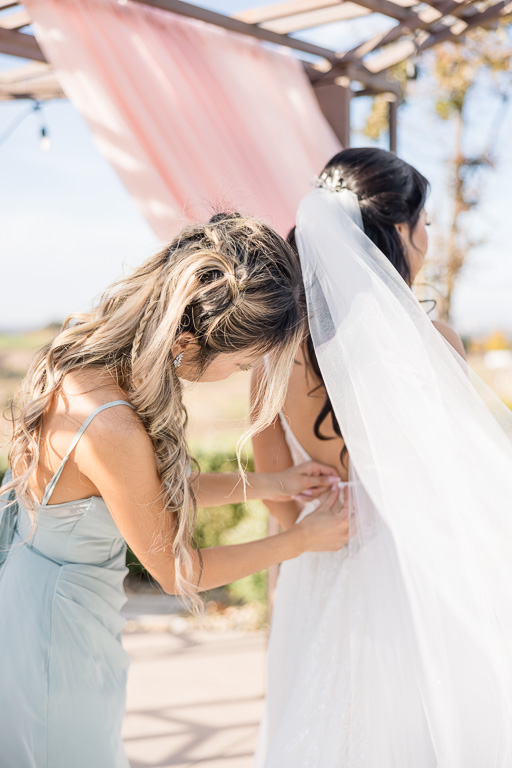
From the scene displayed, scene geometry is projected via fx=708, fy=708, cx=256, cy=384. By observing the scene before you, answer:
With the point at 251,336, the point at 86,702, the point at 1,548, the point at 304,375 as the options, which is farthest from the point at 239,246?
the point at 86,702

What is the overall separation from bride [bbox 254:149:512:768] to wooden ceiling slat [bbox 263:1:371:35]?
1.22m

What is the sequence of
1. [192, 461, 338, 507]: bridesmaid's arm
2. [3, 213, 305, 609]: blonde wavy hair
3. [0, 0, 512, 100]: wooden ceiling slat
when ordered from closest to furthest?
[3, 213, 305, 609]: blonde wavy hair → [192, 461, 338, 507]: bridesmaid's arm → [0, 0, 512, 100]: wooden ceiling slat

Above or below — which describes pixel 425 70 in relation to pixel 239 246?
above

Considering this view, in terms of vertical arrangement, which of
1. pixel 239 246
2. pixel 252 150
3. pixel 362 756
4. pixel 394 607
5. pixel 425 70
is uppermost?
pixel 425 70

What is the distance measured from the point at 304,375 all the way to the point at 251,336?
1.62ft

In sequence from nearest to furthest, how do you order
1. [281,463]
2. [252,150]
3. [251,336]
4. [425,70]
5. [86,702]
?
[251,336] < [86,702] < [281,463] < [252,150] < [425,70]

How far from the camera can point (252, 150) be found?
8.50ft

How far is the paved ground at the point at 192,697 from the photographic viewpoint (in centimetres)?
275

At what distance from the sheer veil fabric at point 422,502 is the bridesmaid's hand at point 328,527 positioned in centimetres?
21

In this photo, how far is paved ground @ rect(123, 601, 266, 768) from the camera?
2.75 m

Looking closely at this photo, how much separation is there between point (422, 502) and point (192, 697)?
7.86 ft

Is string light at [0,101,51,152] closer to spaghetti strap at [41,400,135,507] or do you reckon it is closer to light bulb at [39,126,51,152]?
light bulb at [39,126,51,152]

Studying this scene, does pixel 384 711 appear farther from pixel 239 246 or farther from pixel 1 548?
pixel 239 246

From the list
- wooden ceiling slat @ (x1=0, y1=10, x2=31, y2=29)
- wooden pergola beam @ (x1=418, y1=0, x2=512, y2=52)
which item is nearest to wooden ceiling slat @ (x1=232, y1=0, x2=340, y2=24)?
wooden pergola beam @ (x1=418, y1=0, x2=512, y2=52)
